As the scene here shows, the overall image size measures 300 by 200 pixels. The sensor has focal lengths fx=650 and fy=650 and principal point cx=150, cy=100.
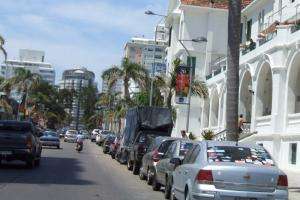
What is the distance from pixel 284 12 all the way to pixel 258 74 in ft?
18.0

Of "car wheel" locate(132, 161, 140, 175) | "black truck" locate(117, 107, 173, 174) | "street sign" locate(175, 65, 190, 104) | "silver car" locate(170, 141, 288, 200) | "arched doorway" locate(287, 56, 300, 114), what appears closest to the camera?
"silver car" locate(170, 141, 288, 200)

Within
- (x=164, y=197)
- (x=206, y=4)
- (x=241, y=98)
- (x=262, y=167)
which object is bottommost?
(x=164, y=197)

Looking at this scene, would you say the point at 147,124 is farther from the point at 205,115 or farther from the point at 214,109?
the point at 205,115

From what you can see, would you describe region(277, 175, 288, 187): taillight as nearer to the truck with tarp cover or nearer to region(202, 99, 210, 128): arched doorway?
the truck with tarp cover

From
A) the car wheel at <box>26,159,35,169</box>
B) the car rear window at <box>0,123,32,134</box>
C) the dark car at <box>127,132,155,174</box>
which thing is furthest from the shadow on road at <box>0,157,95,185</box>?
the dark car at <box>127,132,155,174</box>

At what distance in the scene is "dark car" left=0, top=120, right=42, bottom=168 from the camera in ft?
83.0

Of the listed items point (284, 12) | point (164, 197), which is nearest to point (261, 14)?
point (284, 12)

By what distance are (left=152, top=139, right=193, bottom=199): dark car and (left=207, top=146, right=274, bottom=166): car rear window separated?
4.21 meters

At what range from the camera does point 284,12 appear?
133 feet

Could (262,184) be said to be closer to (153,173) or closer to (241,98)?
(153,173)

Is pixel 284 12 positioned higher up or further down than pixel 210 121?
higher up

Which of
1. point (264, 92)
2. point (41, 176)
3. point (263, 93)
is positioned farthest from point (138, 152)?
point (264, 92)

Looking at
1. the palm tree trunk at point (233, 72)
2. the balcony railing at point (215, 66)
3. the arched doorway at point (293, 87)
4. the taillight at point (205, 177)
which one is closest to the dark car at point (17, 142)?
the palm tree trunk at point (233, 72)

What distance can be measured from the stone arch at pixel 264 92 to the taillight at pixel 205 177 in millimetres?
25678
